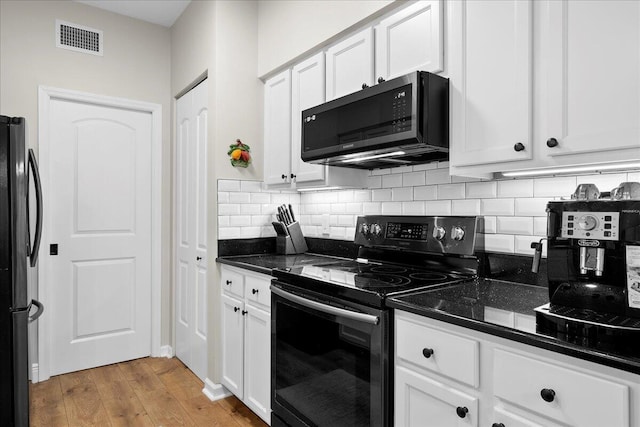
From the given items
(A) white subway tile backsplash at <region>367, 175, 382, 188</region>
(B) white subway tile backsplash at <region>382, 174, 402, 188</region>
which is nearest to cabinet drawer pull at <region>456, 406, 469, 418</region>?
(B) white subway tile backsplash at <region>382, 174, 402, 188</region>

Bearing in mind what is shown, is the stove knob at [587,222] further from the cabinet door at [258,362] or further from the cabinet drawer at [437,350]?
the cabinet door at [258,362]

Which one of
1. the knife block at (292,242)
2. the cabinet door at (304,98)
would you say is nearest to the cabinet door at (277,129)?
the cabinet door at (304,98)

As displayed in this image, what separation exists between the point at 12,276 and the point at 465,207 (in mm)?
2126

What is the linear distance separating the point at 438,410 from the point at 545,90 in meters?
1.11

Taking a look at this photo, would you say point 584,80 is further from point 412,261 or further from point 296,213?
point 296,213

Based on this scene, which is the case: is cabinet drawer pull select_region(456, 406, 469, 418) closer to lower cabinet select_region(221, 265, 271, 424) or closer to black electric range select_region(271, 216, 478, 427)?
black electric range select_region(271, 216, 478, 427)

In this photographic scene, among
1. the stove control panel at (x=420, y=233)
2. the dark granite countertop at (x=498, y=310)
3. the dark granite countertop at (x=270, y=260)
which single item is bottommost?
the dark granite countertop at (x=498, y=310)

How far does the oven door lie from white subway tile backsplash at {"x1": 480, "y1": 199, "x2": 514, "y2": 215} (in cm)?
78

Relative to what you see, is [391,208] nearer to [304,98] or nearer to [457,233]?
[457,233]

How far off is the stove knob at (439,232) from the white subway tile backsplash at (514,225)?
0.24 metres

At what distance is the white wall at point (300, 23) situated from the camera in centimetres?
210

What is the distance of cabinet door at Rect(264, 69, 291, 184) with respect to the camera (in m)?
2.64

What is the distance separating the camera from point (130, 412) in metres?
2.47

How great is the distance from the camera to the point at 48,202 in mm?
2963
